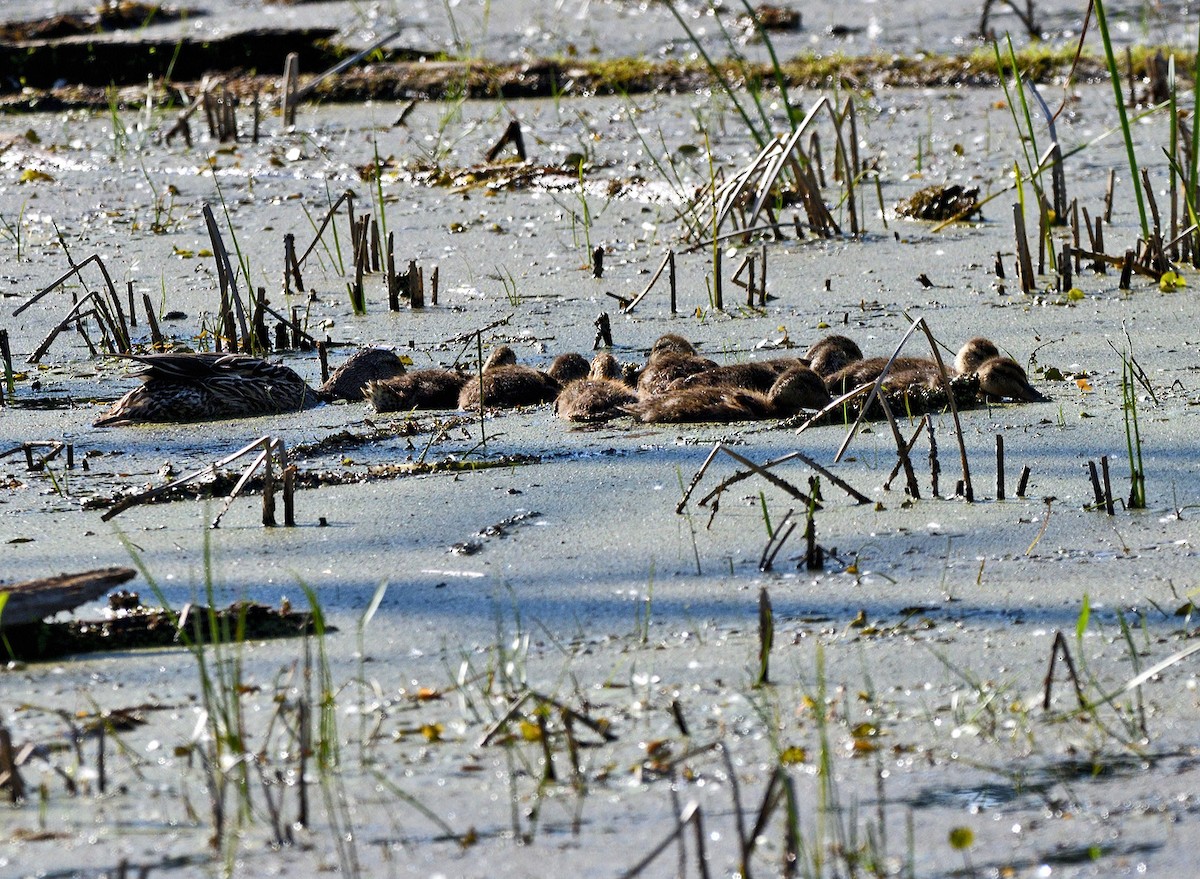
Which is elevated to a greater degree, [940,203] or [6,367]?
[940,203]

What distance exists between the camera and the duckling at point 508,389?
5.06m

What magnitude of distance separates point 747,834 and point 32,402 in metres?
3.65

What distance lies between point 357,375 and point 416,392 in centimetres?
32

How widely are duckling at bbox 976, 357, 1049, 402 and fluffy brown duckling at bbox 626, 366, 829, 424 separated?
44 centimetres

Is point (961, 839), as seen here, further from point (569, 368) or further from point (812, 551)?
point (569, 368)

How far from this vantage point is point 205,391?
A: 5.13m

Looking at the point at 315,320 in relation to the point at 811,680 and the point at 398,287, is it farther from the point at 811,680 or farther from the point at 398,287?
the point at 811,680

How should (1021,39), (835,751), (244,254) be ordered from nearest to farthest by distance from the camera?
(835,751), (244,254), (1021,39)

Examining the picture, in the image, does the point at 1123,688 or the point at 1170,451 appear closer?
the point at 1123,688

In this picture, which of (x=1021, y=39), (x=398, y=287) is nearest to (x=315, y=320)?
(x=398, y=287)

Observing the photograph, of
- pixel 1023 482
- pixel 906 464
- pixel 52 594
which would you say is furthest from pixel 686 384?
pixel 52 594

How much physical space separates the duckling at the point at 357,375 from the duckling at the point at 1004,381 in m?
1.82

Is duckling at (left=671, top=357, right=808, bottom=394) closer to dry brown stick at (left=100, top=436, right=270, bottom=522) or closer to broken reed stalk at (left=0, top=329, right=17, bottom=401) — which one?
dry brown stick at (left=100, top=436, right=270, bottom=522)

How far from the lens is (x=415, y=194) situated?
860 centimetres
